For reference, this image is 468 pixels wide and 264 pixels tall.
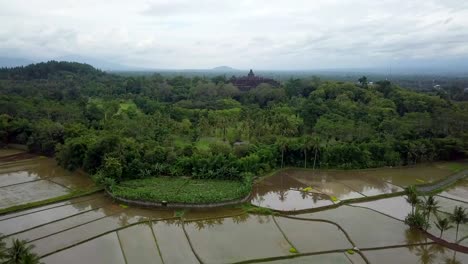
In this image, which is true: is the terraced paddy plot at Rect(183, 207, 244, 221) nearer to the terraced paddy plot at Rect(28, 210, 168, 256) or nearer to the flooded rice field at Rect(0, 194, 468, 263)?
the flooded rice field at Rect(0, 194, 468, 263)

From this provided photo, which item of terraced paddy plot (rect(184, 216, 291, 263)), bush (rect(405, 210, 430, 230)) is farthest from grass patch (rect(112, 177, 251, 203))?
bush (rect(405, 210, 430, 230))

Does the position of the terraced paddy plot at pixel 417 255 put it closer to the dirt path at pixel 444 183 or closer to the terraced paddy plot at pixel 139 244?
the dirt path at pixel 444 183

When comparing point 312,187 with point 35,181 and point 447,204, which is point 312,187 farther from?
point 35,181

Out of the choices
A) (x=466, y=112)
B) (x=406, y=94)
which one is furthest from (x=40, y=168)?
(x=406, y=94)

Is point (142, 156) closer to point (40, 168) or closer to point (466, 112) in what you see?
point (40, 168)

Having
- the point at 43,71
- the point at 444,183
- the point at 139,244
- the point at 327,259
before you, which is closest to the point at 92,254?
the point at 139,244
